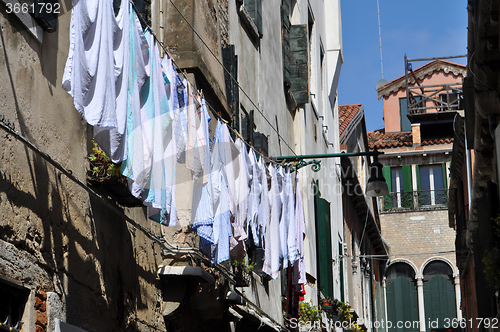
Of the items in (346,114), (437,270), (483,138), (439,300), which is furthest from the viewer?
(437,270)

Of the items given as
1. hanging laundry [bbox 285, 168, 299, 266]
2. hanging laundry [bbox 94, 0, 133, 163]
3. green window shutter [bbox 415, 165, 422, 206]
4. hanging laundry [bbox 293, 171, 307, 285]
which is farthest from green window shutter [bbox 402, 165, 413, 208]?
hanging laundry [bbox 94, 0, 133, 163]

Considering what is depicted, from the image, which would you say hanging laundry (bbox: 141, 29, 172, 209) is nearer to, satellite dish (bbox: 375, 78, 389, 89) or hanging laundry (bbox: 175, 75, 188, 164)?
hanging laundry (bbox: 175, 75, 188, 164)

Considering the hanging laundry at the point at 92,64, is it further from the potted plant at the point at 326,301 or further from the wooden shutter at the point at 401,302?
the wooden shutter at the point at 401,302

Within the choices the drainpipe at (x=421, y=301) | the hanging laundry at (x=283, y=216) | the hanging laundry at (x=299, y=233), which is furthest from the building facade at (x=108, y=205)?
the drainpipe at (x=421, y=301)

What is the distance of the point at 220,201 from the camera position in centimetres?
726

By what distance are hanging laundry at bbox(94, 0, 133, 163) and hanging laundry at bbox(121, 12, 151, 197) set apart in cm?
11

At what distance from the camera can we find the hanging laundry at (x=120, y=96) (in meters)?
5.13

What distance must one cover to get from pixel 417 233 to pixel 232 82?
2399 cm

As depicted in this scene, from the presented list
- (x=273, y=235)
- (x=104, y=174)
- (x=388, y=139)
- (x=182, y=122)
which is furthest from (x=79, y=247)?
(x=388, y=139)

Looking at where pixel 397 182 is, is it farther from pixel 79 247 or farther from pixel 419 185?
pixel 79 247

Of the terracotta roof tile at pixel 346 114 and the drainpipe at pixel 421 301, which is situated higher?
the terracotta roof tile at pixel 346 114

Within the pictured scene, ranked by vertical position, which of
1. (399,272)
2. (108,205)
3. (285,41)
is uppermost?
(285,41)

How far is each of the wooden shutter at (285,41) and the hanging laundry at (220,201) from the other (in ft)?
25.6

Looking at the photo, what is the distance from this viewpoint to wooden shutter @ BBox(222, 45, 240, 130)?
10117 millimetres
